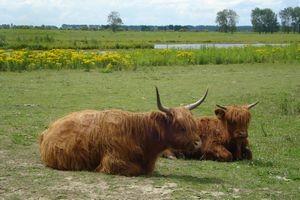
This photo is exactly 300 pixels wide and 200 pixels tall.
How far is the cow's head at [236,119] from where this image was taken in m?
9.41

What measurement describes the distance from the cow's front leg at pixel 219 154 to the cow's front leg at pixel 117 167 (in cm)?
221

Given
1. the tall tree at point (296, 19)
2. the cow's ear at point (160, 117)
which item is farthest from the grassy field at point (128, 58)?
the tall tree at point (296, 19)

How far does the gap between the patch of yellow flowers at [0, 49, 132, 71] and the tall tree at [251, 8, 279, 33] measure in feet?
350

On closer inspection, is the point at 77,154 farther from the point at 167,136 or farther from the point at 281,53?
the point at 281,53

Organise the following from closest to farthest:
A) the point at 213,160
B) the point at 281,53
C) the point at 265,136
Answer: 1. the point at 213,160
2. the point at 265,136
3. the point at 281,53

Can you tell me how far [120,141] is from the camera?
315 inches

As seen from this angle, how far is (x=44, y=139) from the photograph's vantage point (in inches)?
338

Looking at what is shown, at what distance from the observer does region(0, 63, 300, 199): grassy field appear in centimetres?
721

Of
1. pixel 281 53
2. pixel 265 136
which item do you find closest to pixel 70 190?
pixel 265 136

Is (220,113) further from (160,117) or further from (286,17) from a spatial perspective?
(286,17)

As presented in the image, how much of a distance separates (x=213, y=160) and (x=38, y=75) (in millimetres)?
15446

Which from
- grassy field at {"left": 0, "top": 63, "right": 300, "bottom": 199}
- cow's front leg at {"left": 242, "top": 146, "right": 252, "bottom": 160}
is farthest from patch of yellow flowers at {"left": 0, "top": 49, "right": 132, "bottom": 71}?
cow's front leg at {"left": 242, "top": 146, "right": 252, "bottom": 160}

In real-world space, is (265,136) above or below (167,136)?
below

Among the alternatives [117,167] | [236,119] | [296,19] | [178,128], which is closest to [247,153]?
[236,119]
